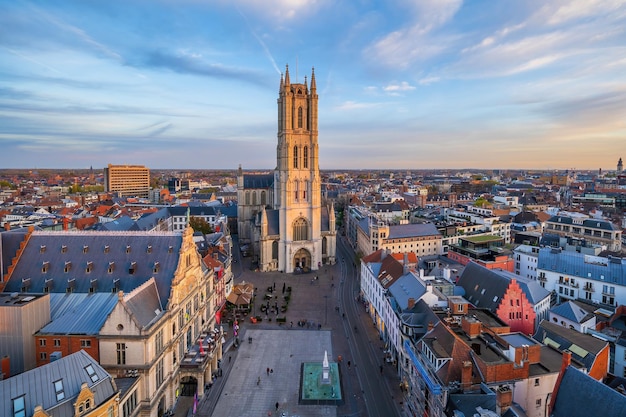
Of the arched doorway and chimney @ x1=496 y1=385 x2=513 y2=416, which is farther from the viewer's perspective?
the arched doorway

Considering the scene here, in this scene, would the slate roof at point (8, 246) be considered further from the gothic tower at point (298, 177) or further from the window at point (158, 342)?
the gothic tower at point (298, 177)

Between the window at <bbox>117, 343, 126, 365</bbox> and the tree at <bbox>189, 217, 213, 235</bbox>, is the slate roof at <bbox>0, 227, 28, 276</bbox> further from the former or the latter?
the tree at <bbox>189, 217, 213, 235</bbox>

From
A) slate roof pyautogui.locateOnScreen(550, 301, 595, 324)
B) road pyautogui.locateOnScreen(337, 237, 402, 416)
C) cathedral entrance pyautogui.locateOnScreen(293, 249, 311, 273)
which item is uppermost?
slate roof pyautogui.locateOnScreen(550, 301, 595, 324)

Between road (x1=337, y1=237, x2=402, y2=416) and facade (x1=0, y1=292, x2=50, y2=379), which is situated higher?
facade (x1=0, y1=292, x2=50, y2=379)

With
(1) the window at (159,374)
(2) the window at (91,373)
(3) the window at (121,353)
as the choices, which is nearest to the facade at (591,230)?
(1) the window at (159,374)

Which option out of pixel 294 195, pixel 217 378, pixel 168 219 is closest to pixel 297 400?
pixel 217 378

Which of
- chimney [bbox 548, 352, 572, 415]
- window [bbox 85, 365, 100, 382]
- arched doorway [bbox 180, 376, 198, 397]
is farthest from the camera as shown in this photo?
arched doorway [bbox 180, 376, 198, 397]

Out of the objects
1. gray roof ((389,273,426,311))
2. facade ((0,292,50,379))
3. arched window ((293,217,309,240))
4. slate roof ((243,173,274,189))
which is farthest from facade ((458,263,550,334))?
slate roof ((243,173,274,189))

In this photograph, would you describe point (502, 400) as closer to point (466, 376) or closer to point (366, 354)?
point (466, 376)

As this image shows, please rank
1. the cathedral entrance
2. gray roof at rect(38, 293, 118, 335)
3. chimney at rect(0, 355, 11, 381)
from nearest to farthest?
chimney at rect(0, 355, 11, 381), gray roof at rect(38, 293, 118, 335), the cathedral entrance
